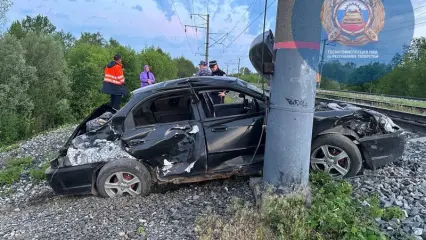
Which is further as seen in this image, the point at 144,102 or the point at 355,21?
the point at 144,102

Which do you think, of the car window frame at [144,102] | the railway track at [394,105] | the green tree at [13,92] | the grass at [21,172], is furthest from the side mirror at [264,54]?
the green tree at [13,92]

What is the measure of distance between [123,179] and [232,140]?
1.67m

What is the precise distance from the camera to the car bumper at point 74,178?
5129 millimetres

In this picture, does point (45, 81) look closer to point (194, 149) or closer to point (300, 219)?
point (194, 149)

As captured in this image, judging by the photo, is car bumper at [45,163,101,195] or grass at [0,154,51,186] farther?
grass at [0,154,51,186]

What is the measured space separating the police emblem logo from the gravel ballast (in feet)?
6.31

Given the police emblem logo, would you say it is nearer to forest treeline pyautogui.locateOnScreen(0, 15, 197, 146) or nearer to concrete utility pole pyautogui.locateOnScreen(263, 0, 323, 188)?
concrete utility pole pyautogui.locateOnScreen(263, 0, 323, 188)

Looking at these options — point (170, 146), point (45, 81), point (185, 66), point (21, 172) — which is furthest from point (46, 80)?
point (185, 66)

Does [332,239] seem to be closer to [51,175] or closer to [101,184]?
[101,184]

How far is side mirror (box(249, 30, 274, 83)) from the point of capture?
4.17 meters

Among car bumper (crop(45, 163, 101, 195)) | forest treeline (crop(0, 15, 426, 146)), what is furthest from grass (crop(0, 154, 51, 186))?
forest treeline (crop(0, 15, 426, 146))

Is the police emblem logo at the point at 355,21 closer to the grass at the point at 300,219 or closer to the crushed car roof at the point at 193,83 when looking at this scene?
the grass at the point at 300,219

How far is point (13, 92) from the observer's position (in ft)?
61.7

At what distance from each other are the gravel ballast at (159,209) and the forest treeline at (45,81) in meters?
14.6
